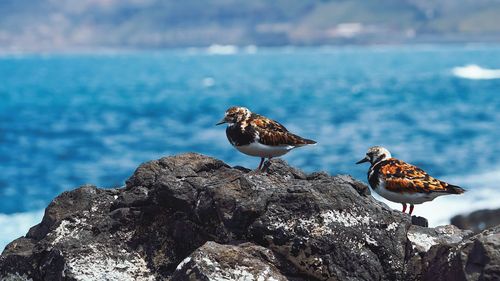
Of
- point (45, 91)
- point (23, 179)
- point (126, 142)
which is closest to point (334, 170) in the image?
point (23, 179)

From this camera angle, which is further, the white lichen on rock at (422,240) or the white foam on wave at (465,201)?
the white foam on wave at (465,201)

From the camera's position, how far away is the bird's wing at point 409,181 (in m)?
11.5

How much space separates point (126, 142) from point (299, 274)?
4839 centimetres

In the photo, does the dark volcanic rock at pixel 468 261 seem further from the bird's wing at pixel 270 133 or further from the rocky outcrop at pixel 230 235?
the bird's wing at pixel 270 133

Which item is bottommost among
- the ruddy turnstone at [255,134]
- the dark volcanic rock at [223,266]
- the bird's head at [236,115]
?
the dark volcanic rock at [223,266]

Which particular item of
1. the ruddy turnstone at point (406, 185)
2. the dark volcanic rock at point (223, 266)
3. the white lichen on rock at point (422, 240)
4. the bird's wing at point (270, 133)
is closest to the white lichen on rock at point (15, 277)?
the dark volcanic rock at point (223, 266)

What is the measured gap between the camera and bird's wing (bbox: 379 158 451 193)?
37.8 ft

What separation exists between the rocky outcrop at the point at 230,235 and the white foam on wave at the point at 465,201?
12814mm

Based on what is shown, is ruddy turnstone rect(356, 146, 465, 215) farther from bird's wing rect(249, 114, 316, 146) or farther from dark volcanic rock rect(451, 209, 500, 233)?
dark volcanic rock rect(451, 209, 500, 233)

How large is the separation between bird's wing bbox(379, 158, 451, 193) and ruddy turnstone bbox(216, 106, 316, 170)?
1381 mm

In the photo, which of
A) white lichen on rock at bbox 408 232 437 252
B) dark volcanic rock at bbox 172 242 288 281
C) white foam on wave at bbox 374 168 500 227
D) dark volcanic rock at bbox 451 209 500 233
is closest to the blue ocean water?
white foam on wave at bbox 374 168 500 227

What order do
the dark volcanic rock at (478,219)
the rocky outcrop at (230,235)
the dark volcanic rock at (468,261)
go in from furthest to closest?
the dark volcanic rock at (478,219), the rocky outcrop at (230,235), the dark volcanic rock at (468,261)

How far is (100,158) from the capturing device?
48.3m

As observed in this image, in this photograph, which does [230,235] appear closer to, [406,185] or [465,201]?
[406,185]
